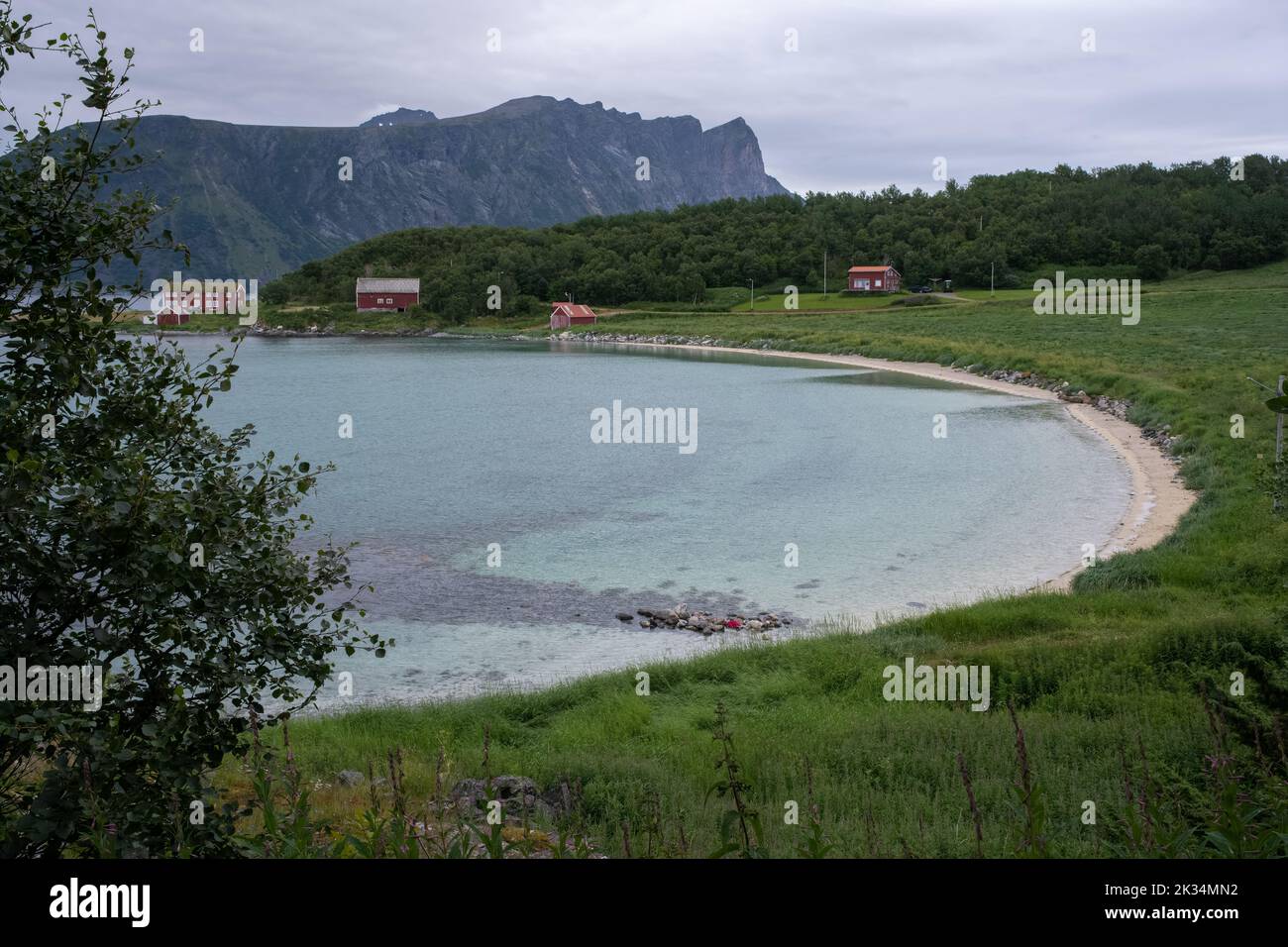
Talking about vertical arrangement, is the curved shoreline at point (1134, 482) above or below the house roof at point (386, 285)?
below

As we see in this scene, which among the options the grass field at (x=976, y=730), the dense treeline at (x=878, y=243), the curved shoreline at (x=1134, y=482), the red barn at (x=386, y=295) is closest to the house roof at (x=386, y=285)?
the red barn at (x=386, y=295)

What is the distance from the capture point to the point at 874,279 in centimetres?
13862

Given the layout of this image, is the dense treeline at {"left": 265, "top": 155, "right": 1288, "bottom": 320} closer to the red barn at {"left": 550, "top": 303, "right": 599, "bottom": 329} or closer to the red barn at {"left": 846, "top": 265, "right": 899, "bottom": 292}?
the red barn at {"left": 846, "top": 265, "right": 899, "bottom": 292}

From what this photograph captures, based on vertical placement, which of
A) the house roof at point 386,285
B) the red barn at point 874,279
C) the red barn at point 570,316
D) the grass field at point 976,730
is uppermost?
the house roof at point 386,285

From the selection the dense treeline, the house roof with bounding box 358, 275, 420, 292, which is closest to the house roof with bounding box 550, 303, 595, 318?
the dense treeline

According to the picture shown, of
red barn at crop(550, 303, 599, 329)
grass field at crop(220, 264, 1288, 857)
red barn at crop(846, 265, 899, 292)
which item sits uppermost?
red barn at crop(846, 265, 899, 292)

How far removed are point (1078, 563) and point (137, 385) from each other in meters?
22.2

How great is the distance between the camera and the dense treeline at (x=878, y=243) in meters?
138

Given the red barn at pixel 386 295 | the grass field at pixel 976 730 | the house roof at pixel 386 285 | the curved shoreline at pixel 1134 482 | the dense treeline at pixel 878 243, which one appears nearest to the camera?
the grass field at pixel 976 730

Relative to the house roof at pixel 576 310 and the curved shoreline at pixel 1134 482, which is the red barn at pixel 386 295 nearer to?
the house roof at pixel 576 310

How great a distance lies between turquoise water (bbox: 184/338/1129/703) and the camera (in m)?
21.2

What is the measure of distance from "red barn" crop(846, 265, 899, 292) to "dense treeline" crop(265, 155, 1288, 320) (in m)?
5.48

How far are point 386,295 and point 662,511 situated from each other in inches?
5497

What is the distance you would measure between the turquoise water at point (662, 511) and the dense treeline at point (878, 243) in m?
85.8
